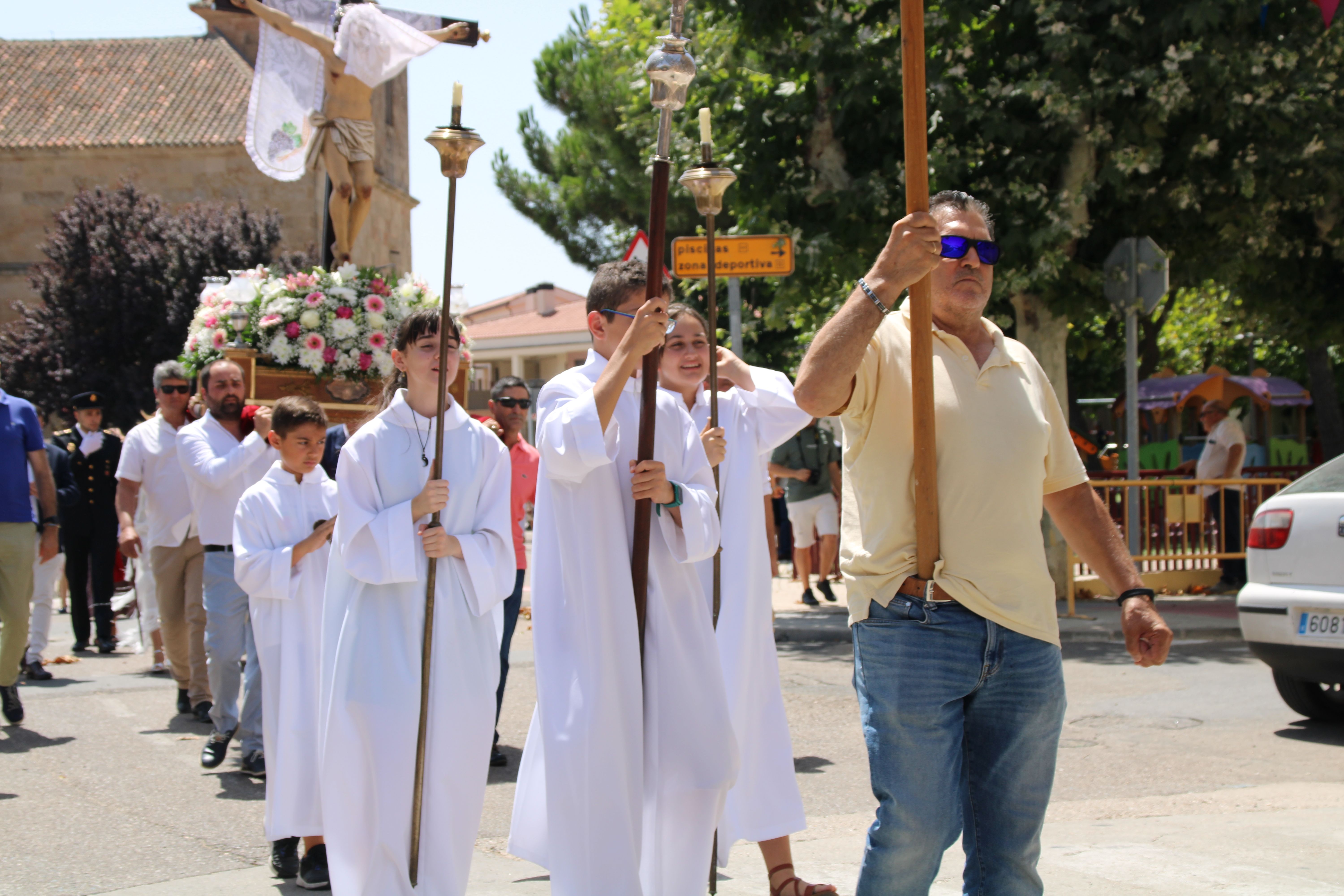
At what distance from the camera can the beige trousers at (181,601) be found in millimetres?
8055

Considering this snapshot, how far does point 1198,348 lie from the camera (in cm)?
3953

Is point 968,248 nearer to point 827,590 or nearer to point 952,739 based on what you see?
point 952,739

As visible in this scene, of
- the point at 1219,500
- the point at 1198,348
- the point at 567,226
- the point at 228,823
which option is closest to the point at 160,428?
the point at 228,823

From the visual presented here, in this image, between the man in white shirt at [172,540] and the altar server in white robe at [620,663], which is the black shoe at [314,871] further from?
the man in white shirt at [172,540]

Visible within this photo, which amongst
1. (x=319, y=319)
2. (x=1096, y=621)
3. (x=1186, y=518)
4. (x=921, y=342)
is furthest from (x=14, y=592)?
(x=1186, y=518)

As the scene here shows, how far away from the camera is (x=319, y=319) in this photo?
711cm

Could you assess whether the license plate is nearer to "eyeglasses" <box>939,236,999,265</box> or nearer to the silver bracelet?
"eyeglasses" <box>939,236,999,265</box>

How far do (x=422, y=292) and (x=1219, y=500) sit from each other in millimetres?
9227

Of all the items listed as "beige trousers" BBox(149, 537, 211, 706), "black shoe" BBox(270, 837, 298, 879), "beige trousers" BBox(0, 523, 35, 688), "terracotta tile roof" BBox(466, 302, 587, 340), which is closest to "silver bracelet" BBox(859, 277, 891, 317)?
"black shoe" BBox(270, 837, 298, 879)

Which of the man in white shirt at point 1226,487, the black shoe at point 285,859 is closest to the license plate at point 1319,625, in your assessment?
the black shoe at point 285,859

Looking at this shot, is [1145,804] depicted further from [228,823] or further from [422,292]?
[422,292]

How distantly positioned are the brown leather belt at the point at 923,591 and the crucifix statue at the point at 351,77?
5.38 metres

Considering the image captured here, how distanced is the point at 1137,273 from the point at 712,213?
26.6ft

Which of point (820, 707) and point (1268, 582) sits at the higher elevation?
point (1268, 582)
